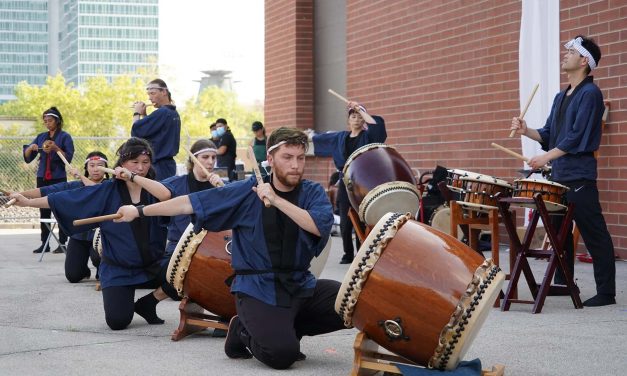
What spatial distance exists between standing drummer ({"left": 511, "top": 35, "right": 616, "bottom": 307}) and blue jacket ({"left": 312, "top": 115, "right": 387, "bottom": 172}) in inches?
115

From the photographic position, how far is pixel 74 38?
510ft

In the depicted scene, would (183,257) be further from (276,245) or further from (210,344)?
(276,245)

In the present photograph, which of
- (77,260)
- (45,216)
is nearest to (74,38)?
(45,216)

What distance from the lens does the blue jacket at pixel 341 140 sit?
1016cm

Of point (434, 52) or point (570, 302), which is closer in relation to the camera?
point (570, 302)

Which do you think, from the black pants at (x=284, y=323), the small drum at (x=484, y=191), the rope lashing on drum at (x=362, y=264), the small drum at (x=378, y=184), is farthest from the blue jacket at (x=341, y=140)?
the rope lashing on drum at (x=362, y=264)

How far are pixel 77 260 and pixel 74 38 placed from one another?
15149 centimetres

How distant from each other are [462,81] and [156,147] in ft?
13.1

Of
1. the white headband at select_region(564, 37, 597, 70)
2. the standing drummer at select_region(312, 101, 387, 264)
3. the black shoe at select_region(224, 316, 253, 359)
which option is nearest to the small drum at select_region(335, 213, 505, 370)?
the black shoe at select_region(224, 316, 253, 359)

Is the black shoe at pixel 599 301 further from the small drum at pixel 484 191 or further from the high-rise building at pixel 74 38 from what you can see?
the high-rise building at pixel 74 38

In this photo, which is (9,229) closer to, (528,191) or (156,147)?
(156,147)

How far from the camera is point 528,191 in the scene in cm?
703

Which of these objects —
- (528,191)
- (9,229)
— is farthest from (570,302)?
(9,229)

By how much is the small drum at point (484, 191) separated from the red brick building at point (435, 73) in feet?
9.82
